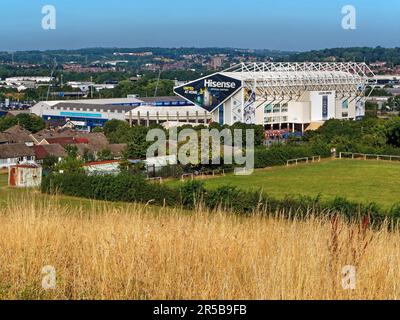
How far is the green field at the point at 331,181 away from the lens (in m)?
17.1

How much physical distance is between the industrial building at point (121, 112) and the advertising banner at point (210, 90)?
47cm

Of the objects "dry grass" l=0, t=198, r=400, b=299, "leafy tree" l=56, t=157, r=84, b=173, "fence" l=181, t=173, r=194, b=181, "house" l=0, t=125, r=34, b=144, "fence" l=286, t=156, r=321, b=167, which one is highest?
"dry grass" l=0, t=198, r=400, b=299

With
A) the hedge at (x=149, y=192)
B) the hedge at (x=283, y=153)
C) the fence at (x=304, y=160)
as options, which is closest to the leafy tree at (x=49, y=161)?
the hedge at (x=149, y=192)

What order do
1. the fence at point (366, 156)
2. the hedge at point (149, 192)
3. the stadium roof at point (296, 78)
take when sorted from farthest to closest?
the stadium roof at point (296, 78), the fence at point (366, 156), the hedge at point (149, 192)

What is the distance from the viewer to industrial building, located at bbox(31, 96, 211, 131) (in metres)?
34.3

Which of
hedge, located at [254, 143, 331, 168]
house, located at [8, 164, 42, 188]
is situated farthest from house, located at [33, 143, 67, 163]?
hedge, located at [254, 143, 331, 168]

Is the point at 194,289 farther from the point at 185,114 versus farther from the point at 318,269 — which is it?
the point at 185,114

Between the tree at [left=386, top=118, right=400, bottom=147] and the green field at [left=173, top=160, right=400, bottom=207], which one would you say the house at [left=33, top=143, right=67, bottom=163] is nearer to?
the green field at [left=173, top=160, right=400, bottom=207]

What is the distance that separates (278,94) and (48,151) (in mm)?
15603

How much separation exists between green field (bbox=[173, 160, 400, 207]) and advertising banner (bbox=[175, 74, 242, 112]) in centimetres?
1169

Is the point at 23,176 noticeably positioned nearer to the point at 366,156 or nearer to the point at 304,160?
the point at 304,160

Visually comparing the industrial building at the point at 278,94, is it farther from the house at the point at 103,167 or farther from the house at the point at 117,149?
the house at the point at 103,167

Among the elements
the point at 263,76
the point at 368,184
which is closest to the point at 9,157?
the point at 368,184
